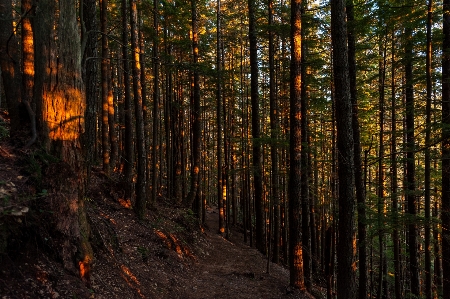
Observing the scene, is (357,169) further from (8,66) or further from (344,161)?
(8,66)

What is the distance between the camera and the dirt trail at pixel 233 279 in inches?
371

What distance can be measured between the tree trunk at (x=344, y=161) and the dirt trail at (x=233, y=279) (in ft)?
9.76

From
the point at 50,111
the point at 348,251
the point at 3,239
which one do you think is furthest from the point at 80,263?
the point at 348,251

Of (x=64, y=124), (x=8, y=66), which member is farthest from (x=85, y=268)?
(x=8, y=66)

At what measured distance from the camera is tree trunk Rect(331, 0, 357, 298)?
702 cm

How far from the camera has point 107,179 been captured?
12.1 m

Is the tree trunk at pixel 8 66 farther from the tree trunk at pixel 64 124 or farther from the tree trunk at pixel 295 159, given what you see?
the tree trunk at pixel 295 159

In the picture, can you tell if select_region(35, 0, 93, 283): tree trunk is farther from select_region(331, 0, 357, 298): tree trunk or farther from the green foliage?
select_region(331, 0, 357, 298): tree trunk

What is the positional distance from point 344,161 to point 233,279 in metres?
6.39

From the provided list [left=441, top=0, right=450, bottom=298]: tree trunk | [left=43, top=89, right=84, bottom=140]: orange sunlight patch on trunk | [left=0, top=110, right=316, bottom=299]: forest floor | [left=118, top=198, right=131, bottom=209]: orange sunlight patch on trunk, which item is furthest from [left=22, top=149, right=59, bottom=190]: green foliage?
[left=441, top=0, right=450, bottom=298]: tree trunk

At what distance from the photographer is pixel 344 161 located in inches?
277

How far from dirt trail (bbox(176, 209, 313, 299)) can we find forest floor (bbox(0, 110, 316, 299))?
3cm

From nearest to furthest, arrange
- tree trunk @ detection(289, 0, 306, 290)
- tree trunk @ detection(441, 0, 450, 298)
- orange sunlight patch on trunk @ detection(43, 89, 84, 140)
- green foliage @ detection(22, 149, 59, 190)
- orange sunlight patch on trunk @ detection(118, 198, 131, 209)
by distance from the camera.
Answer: green foliage @ detection(22, 149, 59, 190) < orange sunlight patch on trunk @ detection(43, 89, 84, 140) < tree trunk @ detection(441, 0, 450, 298) < tree trunk @ detection(289, 0, 306, 290) < orange sunlight patch on trunk @ detection(118, 198, 131, 209)

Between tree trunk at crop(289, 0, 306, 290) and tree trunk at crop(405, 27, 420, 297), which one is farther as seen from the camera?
tree trunk at crop(405, 27, 420, 297)
